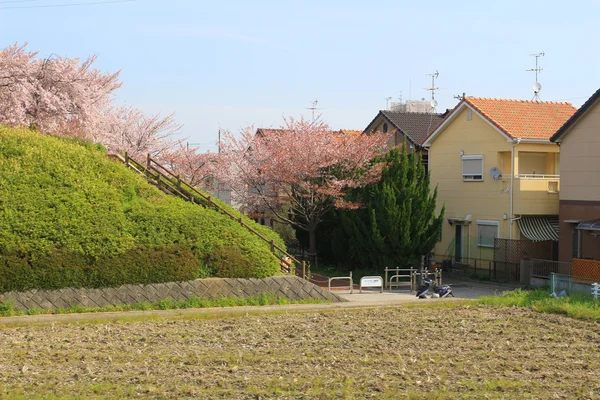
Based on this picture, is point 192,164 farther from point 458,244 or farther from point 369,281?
point 369,281

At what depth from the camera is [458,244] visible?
34.1m

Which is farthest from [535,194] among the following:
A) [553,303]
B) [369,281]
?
[369,281]

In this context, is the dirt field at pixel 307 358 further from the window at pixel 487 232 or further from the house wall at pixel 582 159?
the window at pixel 487 232

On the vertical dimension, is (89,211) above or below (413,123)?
below

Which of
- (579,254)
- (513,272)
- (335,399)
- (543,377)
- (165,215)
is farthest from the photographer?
(513,272)

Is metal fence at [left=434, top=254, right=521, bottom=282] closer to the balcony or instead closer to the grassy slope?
the balcony

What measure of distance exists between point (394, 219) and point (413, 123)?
1502 cm

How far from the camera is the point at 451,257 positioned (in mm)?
34281

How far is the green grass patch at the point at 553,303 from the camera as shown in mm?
20125

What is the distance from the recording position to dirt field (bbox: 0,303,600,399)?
11703mm

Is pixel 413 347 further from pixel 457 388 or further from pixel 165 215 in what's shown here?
pixel 165 215

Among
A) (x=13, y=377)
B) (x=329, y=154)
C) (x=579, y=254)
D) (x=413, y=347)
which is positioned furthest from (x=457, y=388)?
(x=329, y=154)

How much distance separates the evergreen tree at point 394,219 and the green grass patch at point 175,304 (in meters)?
7.76

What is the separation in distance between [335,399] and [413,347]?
14.9 feet
